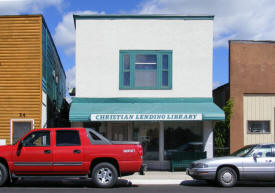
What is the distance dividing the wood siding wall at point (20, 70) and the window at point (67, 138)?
14.9 ft

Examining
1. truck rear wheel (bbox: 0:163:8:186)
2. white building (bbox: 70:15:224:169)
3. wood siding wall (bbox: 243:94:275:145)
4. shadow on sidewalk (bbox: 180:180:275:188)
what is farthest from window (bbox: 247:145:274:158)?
truck rear wheel (bbox: 0:163:8:186)

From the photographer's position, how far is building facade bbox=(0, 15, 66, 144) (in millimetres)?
16375

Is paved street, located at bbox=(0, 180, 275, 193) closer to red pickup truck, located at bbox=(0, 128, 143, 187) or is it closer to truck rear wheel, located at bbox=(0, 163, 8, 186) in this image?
truck rear wheel, located at bbox=(0, 163, 8, 186)

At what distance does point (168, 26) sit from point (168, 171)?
617cm

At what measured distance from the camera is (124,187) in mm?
12422

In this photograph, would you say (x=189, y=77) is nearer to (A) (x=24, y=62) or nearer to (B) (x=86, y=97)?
(B) (x=86, y=97)

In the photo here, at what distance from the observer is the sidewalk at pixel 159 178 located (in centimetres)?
1362

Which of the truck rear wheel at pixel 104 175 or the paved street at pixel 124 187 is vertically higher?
the truck rear wheel at pixel 104 175

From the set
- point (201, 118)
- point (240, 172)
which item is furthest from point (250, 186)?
point (201, 118)

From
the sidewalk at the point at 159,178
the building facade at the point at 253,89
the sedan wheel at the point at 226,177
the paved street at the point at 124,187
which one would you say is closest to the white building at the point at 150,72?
the sidewalk at the point at 159,178

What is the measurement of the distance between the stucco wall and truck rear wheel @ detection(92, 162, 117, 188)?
542 centimetres

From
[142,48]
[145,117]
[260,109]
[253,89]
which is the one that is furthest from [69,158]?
[260,109]

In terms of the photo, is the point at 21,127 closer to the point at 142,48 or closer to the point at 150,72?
the point at 150,72

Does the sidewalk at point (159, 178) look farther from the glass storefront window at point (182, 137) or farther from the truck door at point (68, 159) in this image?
the truck door at point (68, 159)
